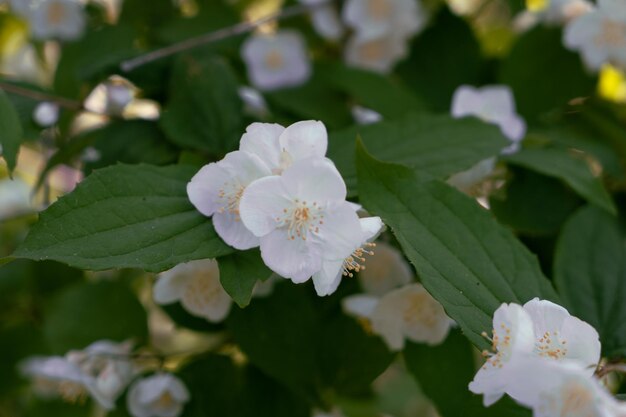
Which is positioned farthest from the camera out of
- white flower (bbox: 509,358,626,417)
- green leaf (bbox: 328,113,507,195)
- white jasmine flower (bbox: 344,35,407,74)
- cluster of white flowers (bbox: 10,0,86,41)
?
white jasmine flower (bbox: 344,35,407,74)

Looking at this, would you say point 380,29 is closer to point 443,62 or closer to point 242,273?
point 443,62

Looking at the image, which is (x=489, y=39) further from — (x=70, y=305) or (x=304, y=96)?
(x=70, y=305)

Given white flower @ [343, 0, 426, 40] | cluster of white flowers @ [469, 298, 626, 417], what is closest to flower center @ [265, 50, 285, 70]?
white flower @ [343, 0, 426, 40]

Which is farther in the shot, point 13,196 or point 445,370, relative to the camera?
point 13,196

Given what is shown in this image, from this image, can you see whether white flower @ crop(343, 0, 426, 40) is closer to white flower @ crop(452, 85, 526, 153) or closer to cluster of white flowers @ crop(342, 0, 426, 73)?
cluster of white flowers @ crop(342, 0, 426, 73)

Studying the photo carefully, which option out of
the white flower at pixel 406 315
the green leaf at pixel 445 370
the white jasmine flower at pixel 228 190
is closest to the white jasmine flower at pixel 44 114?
the white jasmine flower at pixel 228 190

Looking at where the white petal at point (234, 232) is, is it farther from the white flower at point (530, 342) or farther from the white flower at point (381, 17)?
the white flower at point (381, 17)

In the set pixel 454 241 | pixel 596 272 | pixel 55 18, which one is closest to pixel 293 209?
pixel 454 241
